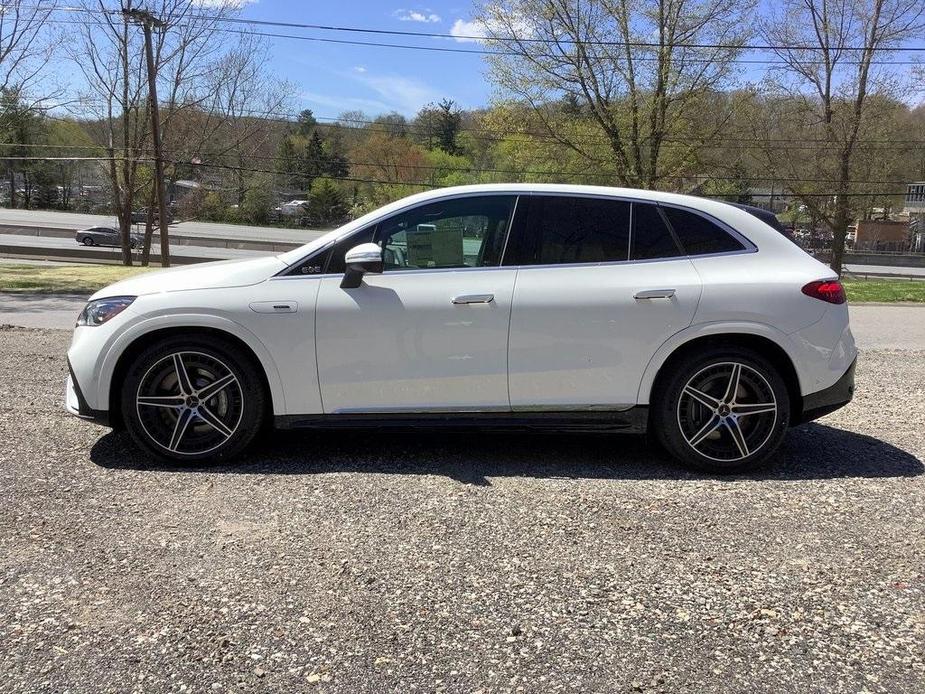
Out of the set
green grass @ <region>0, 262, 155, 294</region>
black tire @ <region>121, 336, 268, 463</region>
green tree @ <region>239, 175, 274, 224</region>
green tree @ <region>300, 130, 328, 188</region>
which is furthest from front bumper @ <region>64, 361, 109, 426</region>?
green tree @ <region>300, 130, 328, 188</region>

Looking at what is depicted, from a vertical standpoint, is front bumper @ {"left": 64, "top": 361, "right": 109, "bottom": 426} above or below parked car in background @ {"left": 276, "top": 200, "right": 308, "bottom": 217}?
below

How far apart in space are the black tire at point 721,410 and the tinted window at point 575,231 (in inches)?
32.3

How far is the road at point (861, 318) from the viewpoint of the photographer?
10383mm

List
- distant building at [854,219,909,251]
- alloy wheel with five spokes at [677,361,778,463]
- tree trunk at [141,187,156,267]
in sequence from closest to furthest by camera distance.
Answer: alloy wheel with five spokes at [677,361,778,463] < tree trunk at [141,187,156,267] < distant building at [854,219,909,251]

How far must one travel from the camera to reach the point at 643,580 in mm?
2990

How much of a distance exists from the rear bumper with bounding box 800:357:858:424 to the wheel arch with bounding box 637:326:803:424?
0.05 m

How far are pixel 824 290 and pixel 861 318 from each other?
1049 cm

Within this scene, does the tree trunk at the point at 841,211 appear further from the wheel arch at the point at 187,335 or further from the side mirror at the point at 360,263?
the wheel arch at the point at 187,335

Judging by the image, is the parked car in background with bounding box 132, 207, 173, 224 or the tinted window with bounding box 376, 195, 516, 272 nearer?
the tinted window with bounding box 376, 195, 516, 272

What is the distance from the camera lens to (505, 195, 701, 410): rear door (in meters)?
4.12

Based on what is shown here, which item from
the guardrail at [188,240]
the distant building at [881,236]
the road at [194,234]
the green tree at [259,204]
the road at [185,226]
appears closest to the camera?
the road at [194,234]

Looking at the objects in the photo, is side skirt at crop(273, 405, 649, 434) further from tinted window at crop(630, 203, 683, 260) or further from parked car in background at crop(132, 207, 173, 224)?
parked car in background at crop(132, 207, 173, 224)

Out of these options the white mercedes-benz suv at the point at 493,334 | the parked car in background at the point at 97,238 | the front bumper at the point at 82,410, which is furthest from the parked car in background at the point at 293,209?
the white mercedes-benz suv at the point at 493,334

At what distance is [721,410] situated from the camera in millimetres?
4234
